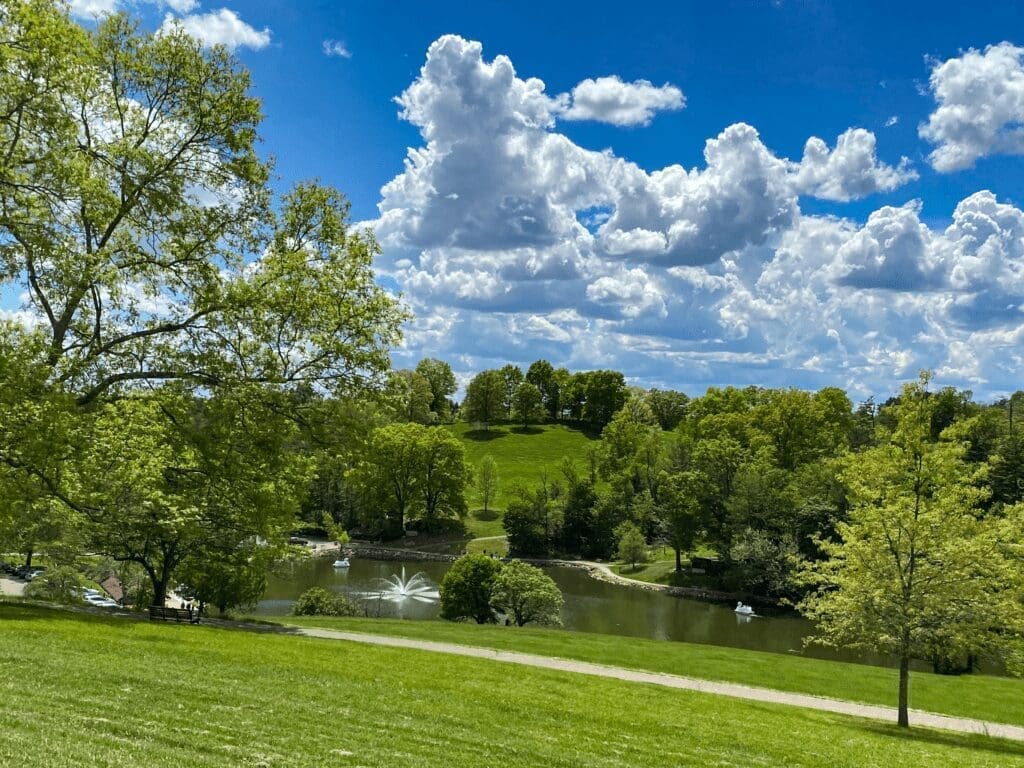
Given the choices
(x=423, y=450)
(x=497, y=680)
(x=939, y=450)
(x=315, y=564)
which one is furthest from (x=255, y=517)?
(x=423, y=450)

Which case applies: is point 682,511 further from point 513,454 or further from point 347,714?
point 347,714

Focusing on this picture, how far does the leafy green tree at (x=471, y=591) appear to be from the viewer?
36.0 m

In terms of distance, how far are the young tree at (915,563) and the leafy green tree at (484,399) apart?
10870 centimetres

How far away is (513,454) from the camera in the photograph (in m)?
110

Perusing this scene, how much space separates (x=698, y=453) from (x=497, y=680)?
54824 mm

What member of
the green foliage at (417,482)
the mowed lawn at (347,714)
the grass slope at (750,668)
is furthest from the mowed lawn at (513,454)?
the mowed lawn at (347,714)

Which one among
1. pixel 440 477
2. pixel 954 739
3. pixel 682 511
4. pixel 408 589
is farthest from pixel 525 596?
pixel 440 477

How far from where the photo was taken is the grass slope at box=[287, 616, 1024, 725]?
71.6ft

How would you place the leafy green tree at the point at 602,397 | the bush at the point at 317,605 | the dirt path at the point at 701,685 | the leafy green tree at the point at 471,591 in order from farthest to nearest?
1. the leafy green tree at the point at 602,397
2. the leafy green tree at the point at 471,591
3. the bush at the point at 317,605
4. the dirt path at the point at 701,685

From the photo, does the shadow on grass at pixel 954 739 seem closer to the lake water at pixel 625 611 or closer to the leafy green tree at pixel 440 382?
the lake water at pixel 625 611

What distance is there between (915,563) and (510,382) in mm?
118065

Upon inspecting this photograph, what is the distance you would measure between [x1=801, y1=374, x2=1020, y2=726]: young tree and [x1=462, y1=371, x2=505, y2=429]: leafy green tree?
357 feet

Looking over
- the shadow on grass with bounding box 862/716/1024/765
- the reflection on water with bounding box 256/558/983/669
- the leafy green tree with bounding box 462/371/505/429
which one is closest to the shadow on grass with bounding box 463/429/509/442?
the leafy green tree with bounding box 462/371/505/429

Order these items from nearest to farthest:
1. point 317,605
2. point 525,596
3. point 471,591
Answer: point 317,605 → point 525,596 → point 471,591
